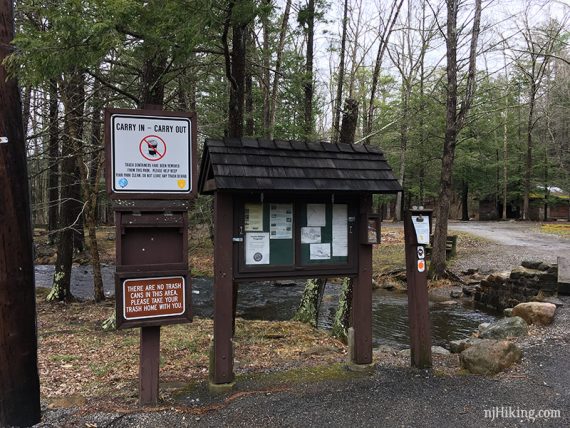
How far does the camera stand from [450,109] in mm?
13602

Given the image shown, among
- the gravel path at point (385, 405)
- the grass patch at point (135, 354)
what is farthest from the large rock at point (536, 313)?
the grass patch at point (135, 354)

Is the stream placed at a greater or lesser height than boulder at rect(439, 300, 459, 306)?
lesser

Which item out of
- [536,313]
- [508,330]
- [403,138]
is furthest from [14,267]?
[403,138]

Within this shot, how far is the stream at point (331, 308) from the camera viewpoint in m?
9.23

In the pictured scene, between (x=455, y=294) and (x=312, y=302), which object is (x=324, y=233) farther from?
(x=455, y=294)

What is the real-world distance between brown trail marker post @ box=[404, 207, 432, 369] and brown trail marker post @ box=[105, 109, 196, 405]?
7.88 ft

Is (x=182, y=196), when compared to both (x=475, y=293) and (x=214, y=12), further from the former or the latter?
(x=475, y=293)

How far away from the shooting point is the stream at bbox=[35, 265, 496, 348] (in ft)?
30.3

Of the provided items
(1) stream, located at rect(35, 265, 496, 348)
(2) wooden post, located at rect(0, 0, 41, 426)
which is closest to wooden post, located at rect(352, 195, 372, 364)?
(2) wooden post, located at rect(0, 0, 41, 426)

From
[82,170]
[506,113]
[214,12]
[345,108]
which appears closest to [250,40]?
[345,108]

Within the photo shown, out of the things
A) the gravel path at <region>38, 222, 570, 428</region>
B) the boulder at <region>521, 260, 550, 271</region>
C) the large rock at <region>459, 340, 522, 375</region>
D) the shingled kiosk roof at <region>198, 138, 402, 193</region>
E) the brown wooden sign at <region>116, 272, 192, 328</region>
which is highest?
the shingled kiosk roof at <region>198, 138, 402, 193</region>

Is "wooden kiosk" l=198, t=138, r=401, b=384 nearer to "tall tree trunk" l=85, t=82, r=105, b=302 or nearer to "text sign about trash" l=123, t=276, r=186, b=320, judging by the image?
"text sign about trash" l=123, t=276, r=186, b=320

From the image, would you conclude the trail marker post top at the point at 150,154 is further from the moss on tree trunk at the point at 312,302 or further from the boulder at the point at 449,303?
the boulder at the point at 449,303

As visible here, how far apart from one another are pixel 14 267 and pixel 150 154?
1413 mm
